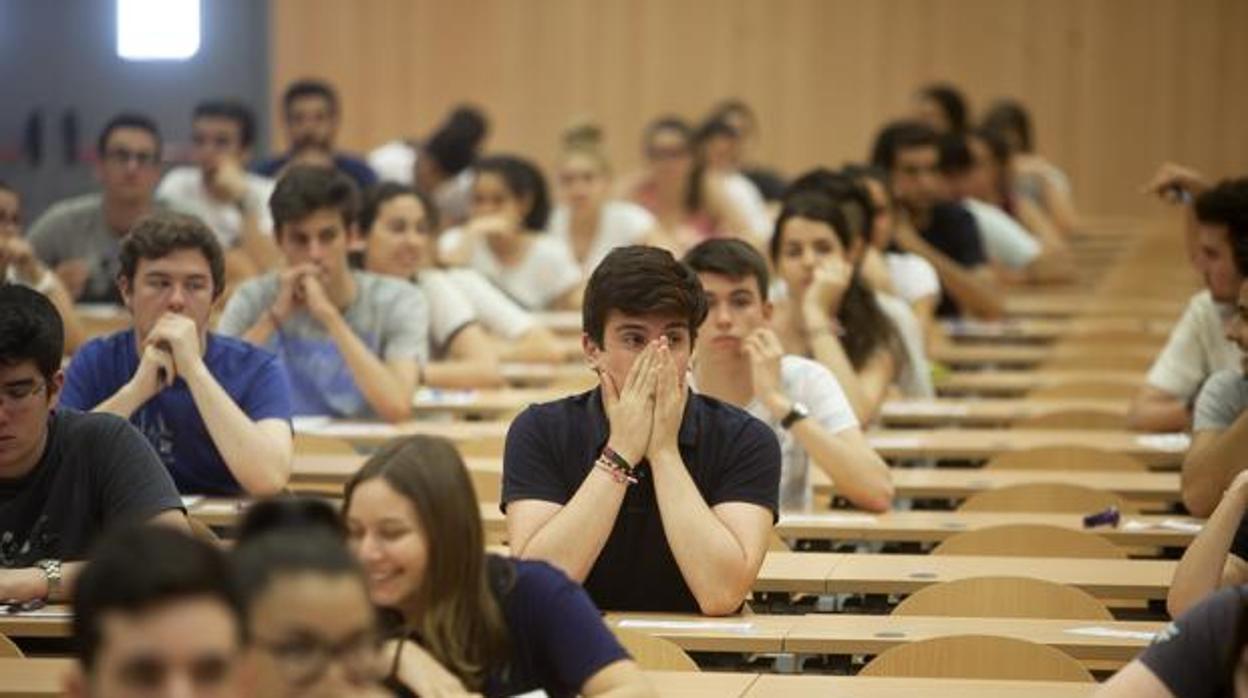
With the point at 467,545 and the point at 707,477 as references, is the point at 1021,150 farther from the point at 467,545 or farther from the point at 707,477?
the point at 467,545

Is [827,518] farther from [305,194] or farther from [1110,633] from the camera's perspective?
[305,194]

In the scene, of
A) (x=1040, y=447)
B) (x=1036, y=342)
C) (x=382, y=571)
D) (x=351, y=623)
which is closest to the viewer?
(x=351, y=623)

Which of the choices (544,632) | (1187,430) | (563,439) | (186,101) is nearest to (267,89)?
(186,101)

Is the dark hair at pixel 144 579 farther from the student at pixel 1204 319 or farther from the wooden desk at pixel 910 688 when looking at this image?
the student at pixel 1204 319

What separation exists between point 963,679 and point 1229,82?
13.0 m

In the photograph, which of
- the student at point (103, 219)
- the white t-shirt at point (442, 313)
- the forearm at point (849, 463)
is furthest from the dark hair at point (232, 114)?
the forearm at point (849, 463)

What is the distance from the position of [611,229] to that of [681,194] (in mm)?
1121

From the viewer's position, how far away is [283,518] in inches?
126

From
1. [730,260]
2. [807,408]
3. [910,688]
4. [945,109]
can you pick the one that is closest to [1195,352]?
[807,408]

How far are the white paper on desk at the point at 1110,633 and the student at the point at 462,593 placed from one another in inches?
49.6

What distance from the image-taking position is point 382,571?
139 inches

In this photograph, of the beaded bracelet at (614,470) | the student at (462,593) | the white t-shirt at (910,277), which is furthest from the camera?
the white t-shirt at (910,277)

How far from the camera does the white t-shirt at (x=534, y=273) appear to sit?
1016 cm

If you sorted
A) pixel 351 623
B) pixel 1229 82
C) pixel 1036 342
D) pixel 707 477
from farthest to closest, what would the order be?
pixel 1229 82, pixel 1036 342, pixel 707 477, pixel 351 623
